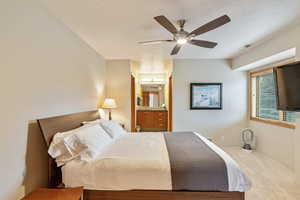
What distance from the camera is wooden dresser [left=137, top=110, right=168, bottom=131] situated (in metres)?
7.12

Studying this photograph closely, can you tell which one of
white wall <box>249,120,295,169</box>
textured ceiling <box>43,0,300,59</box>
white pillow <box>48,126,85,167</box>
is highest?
textured ceiling <box>43,0,300,59</box>

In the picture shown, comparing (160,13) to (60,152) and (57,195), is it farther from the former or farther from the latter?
(57,195)

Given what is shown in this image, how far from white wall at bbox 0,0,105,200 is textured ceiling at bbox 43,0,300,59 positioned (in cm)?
35

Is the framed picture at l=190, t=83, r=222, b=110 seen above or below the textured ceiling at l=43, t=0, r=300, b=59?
below

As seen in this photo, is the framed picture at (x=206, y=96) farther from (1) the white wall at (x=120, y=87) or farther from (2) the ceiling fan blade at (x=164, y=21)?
(2) the ceiling fan blade at (x=164, y=21)

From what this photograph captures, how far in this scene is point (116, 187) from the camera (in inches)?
71.0

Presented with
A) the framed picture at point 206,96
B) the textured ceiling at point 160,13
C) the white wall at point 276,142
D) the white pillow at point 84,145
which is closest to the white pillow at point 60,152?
the white pillow at point 84,145

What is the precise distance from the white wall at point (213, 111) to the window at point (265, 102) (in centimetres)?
23

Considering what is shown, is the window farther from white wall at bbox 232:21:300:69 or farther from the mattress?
the mattress

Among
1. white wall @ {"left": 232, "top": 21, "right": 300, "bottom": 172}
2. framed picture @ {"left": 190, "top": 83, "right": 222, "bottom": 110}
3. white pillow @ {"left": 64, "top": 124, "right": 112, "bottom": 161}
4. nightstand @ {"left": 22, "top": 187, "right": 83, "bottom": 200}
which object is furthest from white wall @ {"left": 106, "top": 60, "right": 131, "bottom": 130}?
nightstand @ {"left": 22, "top": 187, "right": 83, "bottom": 200}

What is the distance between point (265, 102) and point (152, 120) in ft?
13.6

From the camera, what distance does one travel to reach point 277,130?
3607 millimetres

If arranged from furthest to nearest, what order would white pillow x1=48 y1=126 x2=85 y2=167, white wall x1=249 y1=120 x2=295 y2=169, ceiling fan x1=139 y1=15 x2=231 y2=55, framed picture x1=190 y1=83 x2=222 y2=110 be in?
framed picture x1=190 y1=83 x2=222 y2=110 < white wall x1=249 y1=120 x2=295 y2=169 < ceiling fan x1=139 y1=15 x2=231 y2=55 < white pillow x1=48 y1=126 x2=85 y2=167

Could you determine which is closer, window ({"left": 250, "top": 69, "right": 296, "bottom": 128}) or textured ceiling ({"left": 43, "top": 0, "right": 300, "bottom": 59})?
textured ceiling ({"left": 43, "top": 0, "right": 300, "bottom": 59})
